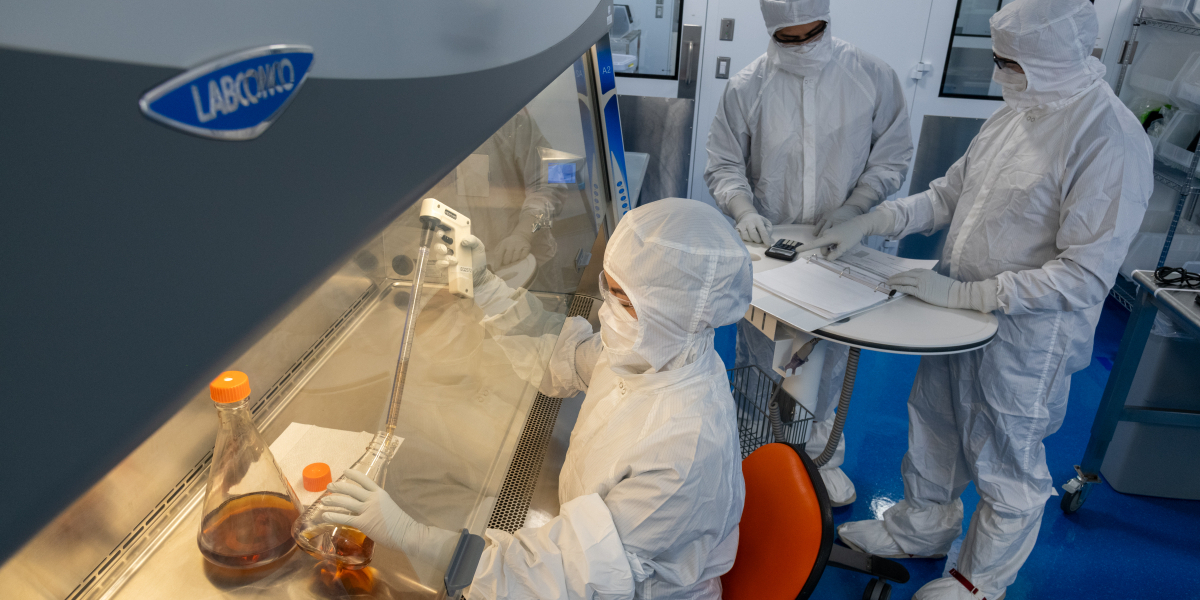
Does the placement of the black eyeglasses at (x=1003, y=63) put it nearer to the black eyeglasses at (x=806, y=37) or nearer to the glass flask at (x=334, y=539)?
the black eyeglasses at (x=806, y=37)

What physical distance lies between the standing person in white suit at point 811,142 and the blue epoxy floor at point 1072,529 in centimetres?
29

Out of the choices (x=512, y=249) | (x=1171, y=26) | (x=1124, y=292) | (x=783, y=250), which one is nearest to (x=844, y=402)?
(x=783, y=250)

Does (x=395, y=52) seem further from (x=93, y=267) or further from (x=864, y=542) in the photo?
(x=864, y=542)

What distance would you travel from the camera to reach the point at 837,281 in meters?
2.15

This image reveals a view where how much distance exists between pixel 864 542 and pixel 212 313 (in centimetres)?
254

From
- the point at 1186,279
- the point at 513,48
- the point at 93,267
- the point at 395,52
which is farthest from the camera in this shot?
the point at 1186,279

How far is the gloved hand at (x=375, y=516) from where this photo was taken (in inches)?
33.0

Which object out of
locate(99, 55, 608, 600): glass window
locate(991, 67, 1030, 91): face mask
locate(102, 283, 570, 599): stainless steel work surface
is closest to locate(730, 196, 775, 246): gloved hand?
locate(991, 67, 1030, 91): face mask

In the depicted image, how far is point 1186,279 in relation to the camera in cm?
238

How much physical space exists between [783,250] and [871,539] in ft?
3.48

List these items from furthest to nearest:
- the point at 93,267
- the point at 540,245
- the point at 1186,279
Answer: the point at 1186,279 → the point at 540,245 → the point at 93,267

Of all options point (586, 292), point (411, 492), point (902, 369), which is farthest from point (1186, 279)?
point (411, 492)

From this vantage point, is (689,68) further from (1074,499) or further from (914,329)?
(1074,499)

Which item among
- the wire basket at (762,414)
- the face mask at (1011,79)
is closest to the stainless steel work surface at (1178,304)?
the face mask at (1011,79)
